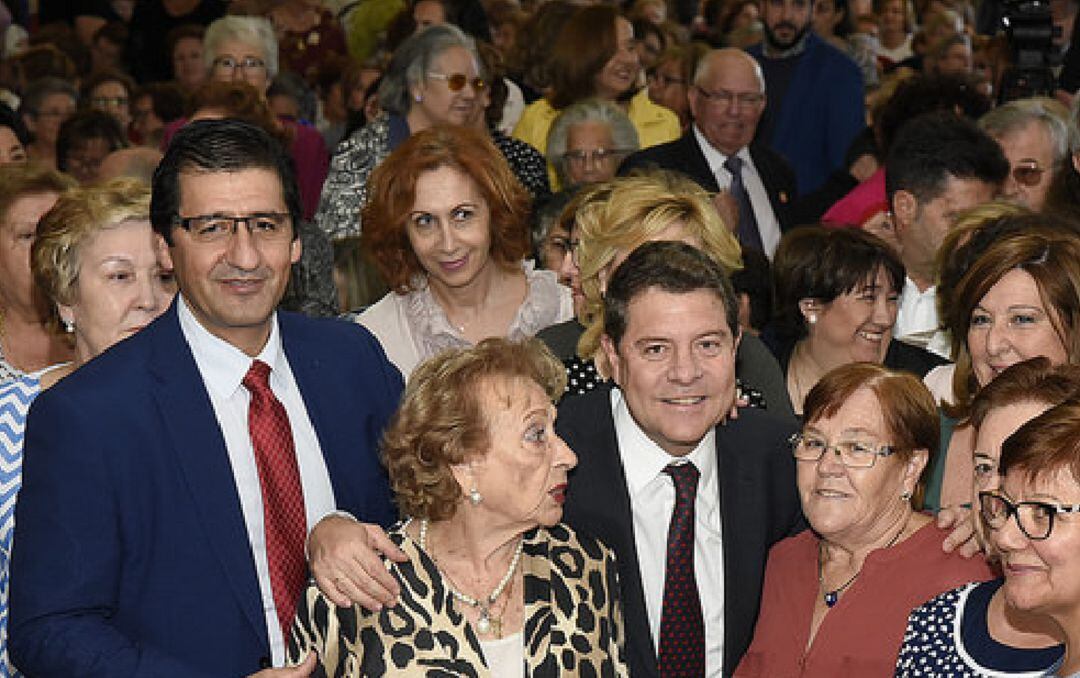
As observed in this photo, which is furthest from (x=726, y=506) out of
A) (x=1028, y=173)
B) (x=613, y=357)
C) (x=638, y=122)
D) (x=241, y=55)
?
(x=241, y=55)

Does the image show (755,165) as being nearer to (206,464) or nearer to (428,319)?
(428,319)

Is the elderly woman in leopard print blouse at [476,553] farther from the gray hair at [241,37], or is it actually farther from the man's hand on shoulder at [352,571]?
the gray hair at [241,37]

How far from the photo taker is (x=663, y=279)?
4.24 m

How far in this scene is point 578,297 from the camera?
5395 mm

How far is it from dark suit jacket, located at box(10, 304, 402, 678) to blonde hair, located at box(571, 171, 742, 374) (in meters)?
1.45

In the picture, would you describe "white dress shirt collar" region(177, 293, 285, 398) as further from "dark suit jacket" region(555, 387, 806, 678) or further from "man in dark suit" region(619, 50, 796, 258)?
"man in dark suit" region(619, 50, 796, 258)

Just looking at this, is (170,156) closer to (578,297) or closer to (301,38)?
(578,297)

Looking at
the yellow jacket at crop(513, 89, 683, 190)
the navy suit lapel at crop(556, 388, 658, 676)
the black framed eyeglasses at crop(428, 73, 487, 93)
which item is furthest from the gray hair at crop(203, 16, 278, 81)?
the navy suit lapel at crop(556, 388, 658, 676)

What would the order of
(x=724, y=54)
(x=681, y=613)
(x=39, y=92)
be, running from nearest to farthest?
(x=681, y=613) → (x=724, y=54) → (x=39, y=92)

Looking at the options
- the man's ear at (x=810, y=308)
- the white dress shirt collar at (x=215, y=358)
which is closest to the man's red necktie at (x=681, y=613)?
the white dress shirt collar at (x=215, y=358)

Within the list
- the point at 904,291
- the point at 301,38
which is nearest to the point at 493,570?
the point at 904,291

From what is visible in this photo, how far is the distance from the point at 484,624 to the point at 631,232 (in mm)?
1537

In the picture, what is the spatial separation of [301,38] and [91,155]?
14.1 ft

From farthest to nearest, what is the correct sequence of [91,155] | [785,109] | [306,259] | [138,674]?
[785,109] → [91,155] → [306,259] → [138,674]
